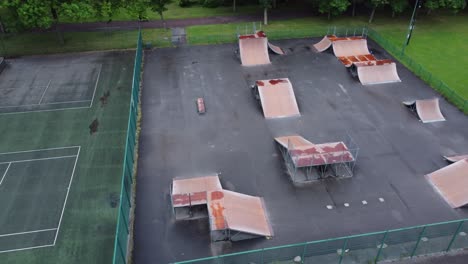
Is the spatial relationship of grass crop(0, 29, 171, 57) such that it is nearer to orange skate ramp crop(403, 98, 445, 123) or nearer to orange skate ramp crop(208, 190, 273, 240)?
orange skate ramp crop(208, 190, 273, 240)

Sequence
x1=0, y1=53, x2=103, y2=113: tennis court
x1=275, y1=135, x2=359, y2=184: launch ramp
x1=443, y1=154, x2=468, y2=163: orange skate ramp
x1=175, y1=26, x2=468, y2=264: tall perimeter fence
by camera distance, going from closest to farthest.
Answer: x1=175, y1=26, x2=468, y2=264: tall perimeter fence → x1=275, y1=135, x2=359, y2=184: launch ramp → x1=443, y1=154, x2=468, y2=163: orange skate ramp → x1=0, y1=53, x2=103, y2=113: tennis court

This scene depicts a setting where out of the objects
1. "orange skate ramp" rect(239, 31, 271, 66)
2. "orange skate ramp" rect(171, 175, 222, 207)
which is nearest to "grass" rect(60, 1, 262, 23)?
"orange skate ramp" rect(239, 31, 271, 66)

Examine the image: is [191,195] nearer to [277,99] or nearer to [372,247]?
[372,247]

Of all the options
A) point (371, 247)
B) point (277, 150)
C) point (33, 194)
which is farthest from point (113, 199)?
point (371, 247)

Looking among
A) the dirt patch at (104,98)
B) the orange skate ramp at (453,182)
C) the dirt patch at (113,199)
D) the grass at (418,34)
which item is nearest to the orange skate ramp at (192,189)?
the dirt patch at (113,199)

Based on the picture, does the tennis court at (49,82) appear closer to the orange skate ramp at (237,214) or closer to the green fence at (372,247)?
→ the orange skate ramp at (237,214)

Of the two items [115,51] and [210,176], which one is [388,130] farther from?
[115,51]
